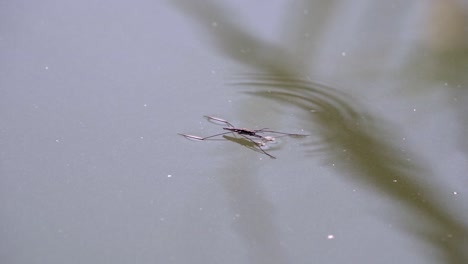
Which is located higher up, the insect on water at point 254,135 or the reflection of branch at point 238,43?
the reflection of branch at point 238,43

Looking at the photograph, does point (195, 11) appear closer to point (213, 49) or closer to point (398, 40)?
point (213, 49)

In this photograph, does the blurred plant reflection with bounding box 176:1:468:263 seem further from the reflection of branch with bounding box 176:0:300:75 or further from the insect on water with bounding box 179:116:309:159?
the insect on water with bounding box 179:116:309:159

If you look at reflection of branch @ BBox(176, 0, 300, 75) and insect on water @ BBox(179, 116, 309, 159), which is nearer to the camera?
insect on water @ BBox(179, 116, 309, 159)

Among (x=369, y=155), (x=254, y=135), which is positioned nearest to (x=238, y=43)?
(x=254, y=135)

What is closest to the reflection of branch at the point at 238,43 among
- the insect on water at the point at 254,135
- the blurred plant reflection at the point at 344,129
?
the blurred plant reflection at the point at 344,129

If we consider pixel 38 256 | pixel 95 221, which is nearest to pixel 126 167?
pixel 95 221

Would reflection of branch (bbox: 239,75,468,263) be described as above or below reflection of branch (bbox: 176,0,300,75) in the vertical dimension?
below

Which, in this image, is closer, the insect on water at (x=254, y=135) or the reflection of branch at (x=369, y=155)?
the reflection of branch at (x=369, y=155)

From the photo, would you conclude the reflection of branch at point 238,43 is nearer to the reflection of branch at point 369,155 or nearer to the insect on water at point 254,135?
the reflection of branch at point 369,155

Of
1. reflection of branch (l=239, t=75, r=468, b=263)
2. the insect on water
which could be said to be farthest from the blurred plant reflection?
the insect on water
